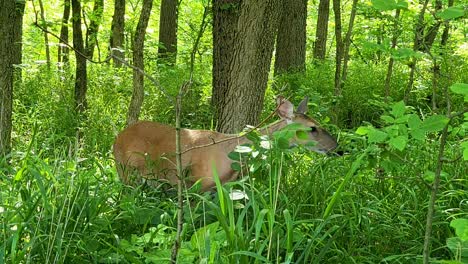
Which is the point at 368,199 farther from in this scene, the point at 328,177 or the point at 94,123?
the point at 94,123

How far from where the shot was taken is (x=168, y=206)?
4027 millimetres

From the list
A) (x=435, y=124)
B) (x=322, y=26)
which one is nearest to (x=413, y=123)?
(x=435, y=124)

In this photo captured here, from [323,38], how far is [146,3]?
30.0ft

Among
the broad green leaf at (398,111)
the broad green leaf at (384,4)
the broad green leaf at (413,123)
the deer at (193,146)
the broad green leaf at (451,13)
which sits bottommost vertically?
the deer at (193,146)

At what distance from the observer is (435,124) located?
2.66 metres

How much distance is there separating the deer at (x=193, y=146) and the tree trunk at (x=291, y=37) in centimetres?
700

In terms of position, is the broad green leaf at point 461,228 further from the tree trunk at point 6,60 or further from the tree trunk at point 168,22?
the tree trunk at point 168,22

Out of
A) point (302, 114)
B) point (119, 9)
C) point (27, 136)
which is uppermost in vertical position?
point (119, 9)

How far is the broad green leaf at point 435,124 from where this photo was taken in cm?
263

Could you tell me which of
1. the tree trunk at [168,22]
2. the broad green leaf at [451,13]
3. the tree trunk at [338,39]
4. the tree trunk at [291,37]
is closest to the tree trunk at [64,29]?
the tree trunk at [168,22]

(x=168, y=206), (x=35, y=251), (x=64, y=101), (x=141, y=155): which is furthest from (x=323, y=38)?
(x=35, y=251)

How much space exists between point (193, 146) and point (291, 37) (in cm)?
761

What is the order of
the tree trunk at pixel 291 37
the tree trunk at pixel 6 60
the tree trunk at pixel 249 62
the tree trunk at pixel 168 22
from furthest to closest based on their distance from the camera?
the tree trunk at pixel 168 22
the tree trunk at pixel 291 37
the tree trunk at pixel 249 62
the tree trunk at pixel 6 60

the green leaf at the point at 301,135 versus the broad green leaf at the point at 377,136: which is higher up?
the broad green leaf at the point at 377,136
